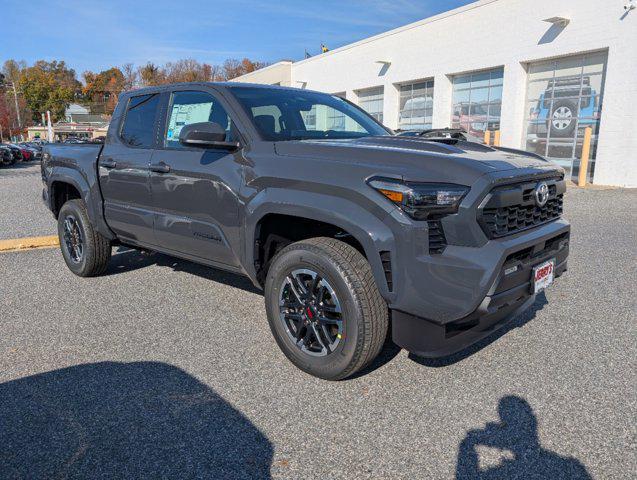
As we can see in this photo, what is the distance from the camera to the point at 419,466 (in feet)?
7.95

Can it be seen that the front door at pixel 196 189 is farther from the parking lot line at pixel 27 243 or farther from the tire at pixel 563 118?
the tire at pixel 563 118

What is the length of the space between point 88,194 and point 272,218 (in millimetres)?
2569

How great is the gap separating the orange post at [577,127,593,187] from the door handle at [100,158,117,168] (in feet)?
51.4

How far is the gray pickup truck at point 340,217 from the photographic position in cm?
270

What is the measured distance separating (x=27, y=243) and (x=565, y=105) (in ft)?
55.9

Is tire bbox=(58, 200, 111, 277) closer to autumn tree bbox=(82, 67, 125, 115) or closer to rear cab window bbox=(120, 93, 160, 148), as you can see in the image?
rear cab window bbox=(120, 93, 160, 148)

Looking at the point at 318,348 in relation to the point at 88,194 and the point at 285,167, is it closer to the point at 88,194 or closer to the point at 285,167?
the point at 285,167

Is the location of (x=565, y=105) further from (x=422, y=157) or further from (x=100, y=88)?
(x=100, y=88)

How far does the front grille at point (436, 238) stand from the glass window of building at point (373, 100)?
24.7 metres

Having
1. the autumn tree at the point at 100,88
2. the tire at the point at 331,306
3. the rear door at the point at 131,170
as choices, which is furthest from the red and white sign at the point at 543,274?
the autumn tree at the point at 100,88

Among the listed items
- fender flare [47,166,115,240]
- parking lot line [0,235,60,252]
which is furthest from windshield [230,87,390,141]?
parking lot line [0,235,60,252]

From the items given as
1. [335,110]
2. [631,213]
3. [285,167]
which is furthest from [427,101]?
[285,167]

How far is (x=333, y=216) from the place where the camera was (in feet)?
9.68

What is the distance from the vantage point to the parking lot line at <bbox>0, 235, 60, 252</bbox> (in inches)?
277
